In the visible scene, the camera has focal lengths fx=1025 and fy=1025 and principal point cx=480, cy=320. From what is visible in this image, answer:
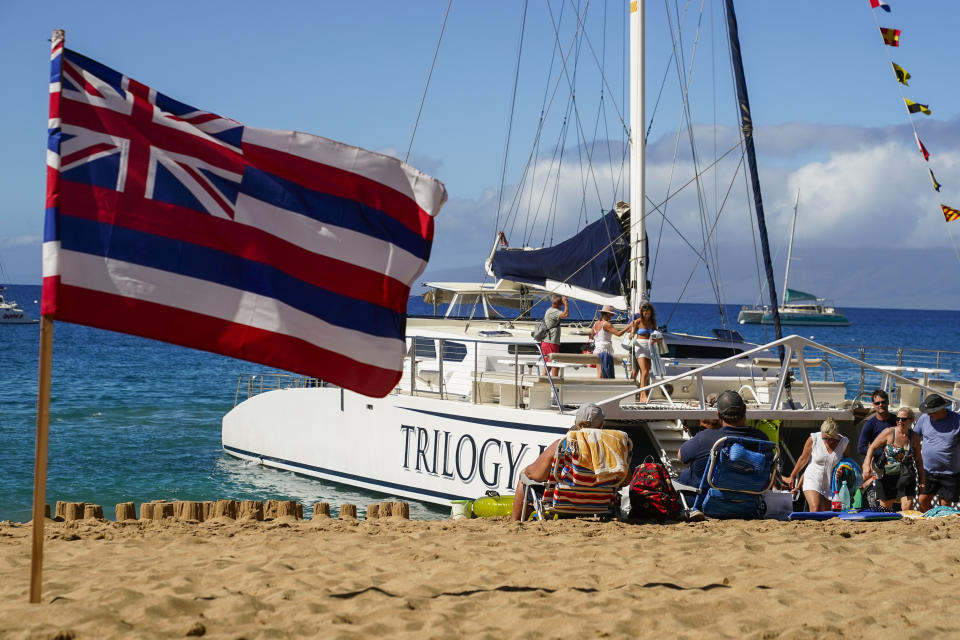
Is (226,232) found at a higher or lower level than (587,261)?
lower

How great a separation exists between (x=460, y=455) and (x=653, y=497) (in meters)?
5.33

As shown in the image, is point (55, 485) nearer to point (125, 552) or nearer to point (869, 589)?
point (125, 552)

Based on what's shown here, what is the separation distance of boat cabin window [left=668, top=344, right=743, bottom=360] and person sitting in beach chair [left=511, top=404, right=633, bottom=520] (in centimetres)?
859

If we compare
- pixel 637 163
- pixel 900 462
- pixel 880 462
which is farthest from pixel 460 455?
pixel 637 163

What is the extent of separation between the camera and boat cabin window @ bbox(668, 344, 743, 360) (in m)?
17.2

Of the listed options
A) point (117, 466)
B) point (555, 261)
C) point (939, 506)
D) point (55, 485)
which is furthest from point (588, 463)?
point (117, 466)

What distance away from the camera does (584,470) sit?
337 inches

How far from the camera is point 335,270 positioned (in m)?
6.19

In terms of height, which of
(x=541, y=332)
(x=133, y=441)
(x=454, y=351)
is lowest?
(x=133, y=441)

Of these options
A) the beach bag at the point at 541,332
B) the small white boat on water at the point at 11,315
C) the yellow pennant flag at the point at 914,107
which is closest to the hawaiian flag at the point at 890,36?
the yellow pennant flag at the point at 914,107

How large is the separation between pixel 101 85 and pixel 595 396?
899 cm

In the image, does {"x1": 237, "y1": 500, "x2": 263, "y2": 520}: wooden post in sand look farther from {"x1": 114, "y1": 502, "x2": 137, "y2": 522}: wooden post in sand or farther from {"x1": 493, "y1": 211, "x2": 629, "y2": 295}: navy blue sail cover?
{"x1": 493, "y1": 211, "x2": 629, "y2": 295}: navy blue sail cover

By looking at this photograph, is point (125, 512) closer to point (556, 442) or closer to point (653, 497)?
point (556, 442)

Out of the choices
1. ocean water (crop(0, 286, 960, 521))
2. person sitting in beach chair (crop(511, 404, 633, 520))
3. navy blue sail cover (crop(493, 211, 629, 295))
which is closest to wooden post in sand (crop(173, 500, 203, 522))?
person sitting in beach chair (crop(511, 404, 633, 520))
